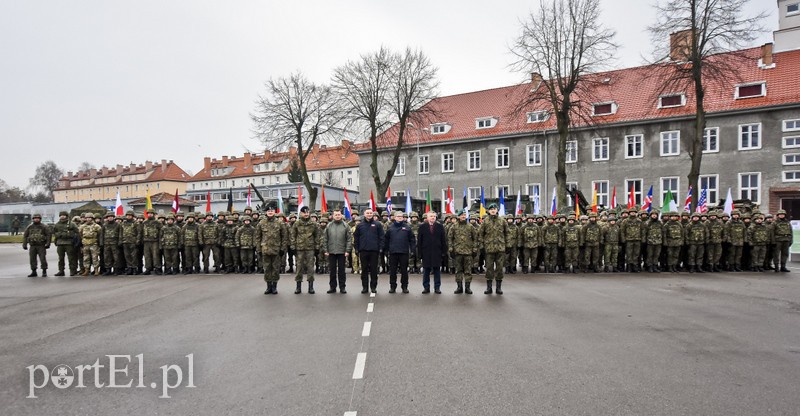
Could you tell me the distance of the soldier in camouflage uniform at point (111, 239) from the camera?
15821 millimetres

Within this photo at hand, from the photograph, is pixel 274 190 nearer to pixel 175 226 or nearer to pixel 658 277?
pixel 175 226

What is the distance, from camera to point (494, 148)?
142 feet

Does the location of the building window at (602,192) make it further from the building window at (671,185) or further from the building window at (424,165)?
the building window at (424,165)

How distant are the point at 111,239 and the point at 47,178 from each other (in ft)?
365

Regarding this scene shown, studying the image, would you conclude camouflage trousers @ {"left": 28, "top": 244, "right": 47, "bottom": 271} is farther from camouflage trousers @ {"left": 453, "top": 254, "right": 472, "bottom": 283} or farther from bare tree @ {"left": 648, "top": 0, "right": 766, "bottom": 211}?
bare tree @ {"left": 648, "top": 0, "right": 766, "bottom": 211}

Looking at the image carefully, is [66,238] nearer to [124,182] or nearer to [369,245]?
[369,245]

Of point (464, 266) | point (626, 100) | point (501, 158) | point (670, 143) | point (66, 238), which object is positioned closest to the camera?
point (464, 266)

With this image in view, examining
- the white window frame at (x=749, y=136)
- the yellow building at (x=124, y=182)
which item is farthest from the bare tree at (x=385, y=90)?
the yellow building at (x=124, y=182)

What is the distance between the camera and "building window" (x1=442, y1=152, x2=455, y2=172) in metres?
45.3

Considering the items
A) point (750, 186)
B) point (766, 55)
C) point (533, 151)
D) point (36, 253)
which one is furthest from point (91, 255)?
point (766, 55)

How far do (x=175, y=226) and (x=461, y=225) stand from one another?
9674mm

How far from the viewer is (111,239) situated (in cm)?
1588

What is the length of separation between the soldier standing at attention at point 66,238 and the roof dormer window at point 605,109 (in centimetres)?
3510

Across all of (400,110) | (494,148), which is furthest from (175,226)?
(494,148)
